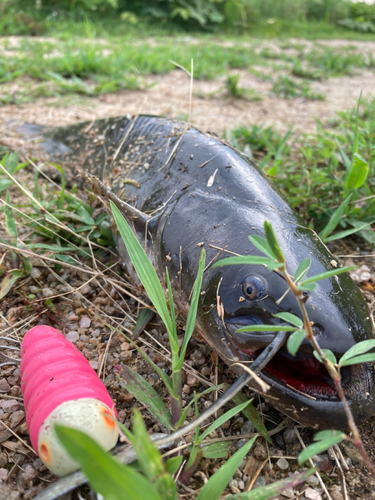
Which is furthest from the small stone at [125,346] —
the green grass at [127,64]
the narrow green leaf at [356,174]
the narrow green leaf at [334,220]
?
the green grass at [127,64]

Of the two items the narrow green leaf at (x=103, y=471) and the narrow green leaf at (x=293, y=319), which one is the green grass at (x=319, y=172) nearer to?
the narrow green leaf at (x=293, y=319)

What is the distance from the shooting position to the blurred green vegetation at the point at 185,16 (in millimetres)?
8891

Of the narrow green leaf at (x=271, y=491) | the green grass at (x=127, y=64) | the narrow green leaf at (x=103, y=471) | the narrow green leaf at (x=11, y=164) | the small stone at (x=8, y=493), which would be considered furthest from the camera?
the green grass at (x=127, y=64)

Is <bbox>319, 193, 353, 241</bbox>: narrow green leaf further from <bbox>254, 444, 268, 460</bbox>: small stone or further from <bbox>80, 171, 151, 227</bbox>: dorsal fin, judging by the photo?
<bbox>254, 444, 268, 460</bbox>: small stone

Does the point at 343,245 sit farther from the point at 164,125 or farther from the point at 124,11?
the point at 124,11

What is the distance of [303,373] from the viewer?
153 cm

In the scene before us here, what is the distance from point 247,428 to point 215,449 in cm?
22

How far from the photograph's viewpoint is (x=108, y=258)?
2529 mm

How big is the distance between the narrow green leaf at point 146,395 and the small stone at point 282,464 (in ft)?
1.49

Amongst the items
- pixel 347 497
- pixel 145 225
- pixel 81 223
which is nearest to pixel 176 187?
pixel 145 225

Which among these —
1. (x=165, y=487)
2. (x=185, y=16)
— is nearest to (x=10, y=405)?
(x=165, y=487)

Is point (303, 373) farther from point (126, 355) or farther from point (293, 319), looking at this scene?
point (126, 355)

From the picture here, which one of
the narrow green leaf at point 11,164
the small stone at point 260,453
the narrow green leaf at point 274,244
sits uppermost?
the narrow green leaf at point 274,244

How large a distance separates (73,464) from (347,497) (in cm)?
93
